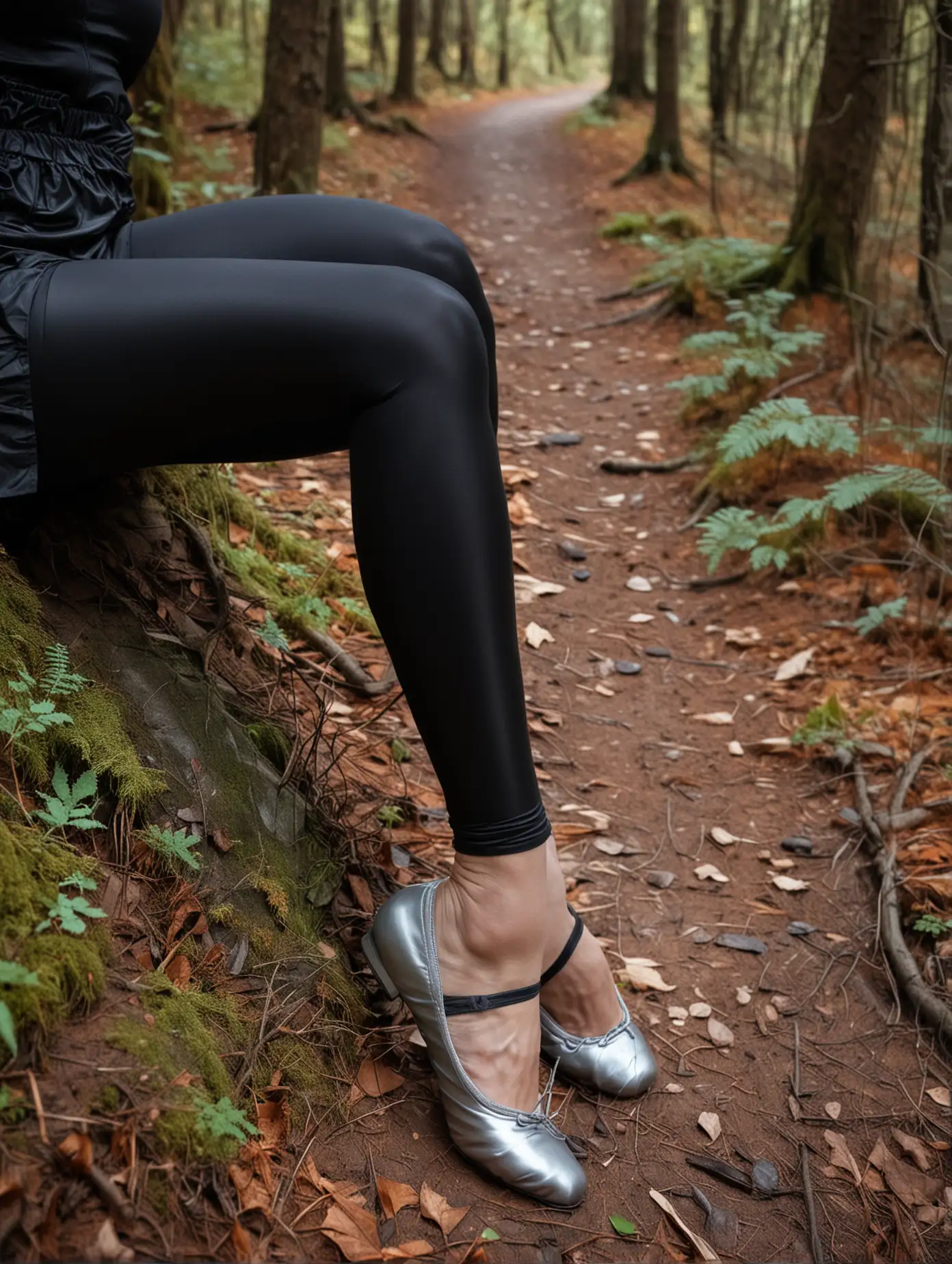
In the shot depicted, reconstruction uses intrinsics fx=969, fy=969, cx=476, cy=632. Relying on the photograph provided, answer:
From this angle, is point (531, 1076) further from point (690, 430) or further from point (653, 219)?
point (653, 219)

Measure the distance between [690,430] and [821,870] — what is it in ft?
10.4

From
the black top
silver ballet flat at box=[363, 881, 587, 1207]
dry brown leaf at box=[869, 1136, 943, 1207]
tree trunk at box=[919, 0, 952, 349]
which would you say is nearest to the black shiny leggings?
silver ballet flat at box=[363, 881, 587, 1207]

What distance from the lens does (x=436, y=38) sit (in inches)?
753

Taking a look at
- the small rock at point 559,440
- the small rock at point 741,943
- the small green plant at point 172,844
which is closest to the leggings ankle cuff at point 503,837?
the small green plant at point 172,844

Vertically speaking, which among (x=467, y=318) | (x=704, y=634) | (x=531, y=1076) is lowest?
(x=704, y=634)

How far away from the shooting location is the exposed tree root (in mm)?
1883

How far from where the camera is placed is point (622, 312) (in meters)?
7.20

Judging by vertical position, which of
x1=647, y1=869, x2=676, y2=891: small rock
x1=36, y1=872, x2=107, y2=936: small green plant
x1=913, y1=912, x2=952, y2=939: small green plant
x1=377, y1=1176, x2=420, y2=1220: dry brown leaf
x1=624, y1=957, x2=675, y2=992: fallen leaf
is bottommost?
x1=647, y1=869, x2=676, y2=891: small rock

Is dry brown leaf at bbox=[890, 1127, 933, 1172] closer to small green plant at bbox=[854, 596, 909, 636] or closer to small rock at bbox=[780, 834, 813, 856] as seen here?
small rock at bbox=[780, 834, 813, 856]

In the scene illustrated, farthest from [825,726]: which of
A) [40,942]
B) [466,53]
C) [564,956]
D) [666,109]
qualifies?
[466,53]

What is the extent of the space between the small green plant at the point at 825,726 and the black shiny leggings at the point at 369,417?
5.12 feet

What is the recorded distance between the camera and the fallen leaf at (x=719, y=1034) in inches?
73.2

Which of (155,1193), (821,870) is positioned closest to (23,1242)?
(155,1193)

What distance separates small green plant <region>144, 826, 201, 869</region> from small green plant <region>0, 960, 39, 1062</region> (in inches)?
13.5
